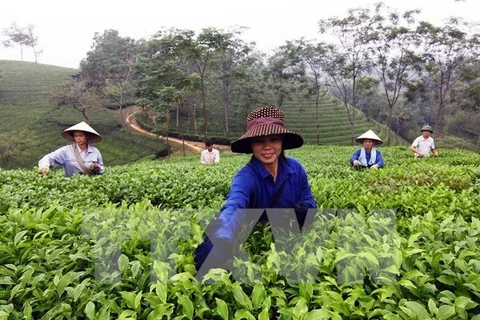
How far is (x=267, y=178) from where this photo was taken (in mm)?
2516

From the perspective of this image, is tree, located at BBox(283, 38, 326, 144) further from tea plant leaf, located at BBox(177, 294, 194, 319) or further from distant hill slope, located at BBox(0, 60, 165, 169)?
tea plant leaf, located at BBox(177, 294, 194, 319)

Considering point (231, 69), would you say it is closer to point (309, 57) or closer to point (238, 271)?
point (309, 57)

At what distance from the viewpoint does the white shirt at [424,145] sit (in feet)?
31.1

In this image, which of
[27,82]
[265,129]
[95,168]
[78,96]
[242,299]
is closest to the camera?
[242,299]

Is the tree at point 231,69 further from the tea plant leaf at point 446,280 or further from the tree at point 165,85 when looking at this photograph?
the tea plant leaf at point 446,280

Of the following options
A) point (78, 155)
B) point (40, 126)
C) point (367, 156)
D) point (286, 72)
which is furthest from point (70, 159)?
point (40, 126)

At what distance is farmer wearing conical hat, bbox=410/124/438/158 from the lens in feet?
30.6

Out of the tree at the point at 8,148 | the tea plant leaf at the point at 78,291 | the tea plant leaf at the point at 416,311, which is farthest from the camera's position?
the tree at the point at 8,148

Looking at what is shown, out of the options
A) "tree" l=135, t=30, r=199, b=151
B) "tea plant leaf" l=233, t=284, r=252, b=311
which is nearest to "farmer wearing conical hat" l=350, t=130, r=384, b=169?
"tea plant leaf" l=233, t=284, r=252, b=311

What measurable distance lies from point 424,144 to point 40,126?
37646mm

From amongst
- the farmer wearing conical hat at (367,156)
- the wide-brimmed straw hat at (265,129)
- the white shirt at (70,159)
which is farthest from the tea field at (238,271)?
the farmer wearing conical hat at (367,156)

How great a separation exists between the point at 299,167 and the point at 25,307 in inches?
69.6

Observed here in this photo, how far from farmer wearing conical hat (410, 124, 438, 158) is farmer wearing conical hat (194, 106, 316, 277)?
7.64 meters

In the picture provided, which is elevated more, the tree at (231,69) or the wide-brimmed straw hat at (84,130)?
the tree at (231,69)
